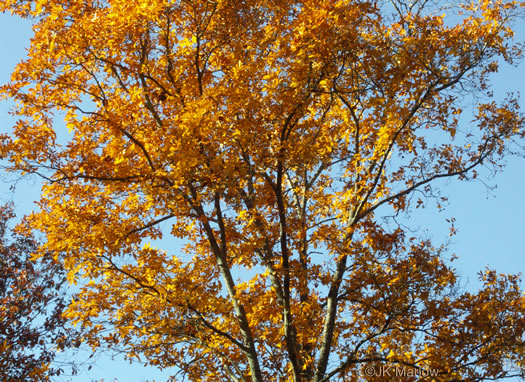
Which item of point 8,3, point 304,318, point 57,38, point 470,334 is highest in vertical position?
point 8,3

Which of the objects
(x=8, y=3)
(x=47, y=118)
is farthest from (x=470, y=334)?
(x=8, y=3)

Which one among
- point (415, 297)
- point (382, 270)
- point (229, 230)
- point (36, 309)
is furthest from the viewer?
point (36, 309)

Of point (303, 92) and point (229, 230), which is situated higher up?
point (303, 92)

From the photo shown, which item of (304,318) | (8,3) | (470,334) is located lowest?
(470,334)

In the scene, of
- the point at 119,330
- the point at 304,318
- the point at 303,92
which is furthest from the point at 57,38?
the point at 304,318

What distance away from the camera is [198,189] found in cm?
880

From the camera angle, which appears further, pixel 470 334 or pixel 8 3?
pixel 8 3

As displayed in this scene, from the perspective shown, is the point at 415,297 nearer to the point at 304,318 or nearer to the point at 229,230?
the point at 304,318

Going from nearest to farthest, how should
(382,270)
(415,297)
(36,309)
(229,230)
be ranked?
1. (415,297)
2. (382,270)
3. (229,230)
4. (36,309)

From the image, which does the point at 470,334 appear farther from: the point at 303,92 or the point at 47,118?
the point at 47,118

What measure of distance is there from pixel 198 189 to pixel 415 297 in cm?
374

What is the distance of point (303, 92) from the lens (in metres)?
8.37

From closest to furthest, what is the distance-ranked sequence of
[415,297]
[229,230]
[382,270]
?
[415,297]
[382,270]
[229,230]

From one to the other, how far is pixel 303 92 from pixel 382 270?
120 inches
